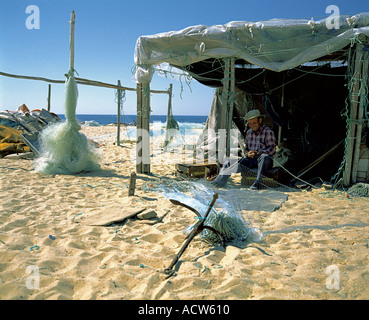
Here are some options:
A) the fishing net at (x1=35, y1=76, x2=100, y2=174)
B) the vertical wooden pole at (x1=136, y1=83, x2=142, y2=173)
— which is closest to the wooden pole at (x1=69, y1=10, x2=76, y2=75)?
the fishing net at (x1=35, y1=76, x2=100, y2=174)

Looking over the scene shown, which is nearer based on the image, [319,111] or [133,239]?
[133,239]

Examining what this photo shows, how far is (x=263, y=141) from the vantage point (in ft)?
17.4

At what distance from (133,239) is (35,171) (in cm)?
388

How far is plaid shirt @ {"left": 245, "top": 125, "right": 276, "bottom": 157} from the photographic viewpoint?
5.22m

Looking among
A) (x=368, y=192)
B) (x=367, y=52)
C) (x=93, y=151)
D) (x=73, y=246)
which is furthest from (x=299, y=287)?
(x=93, y=151)

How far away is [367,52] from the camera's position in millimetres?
4633

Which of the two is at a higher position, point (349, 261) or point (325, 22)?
point (325, 22)

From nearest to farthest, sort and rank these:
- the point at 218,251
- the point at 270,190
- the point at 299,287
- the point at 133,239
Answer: the point at 299,287, the point at 218,251, the point at 133,239, the point at 270,190

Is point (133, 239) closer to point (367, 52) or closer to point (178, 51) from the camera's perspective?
point (178, 51)

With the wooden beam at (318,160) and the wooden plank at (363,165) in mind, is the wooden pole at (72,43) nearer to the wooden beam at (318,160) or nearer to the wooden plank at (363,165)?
the wooden beam at (318,160)

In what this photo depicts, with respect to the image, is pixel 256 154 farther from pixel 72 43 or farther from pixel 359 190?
pixel 72 43

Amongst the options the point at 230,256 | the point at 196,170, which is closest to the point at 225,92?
the point at 196,170

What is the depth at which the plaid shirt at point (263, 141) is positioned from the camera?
522cm
